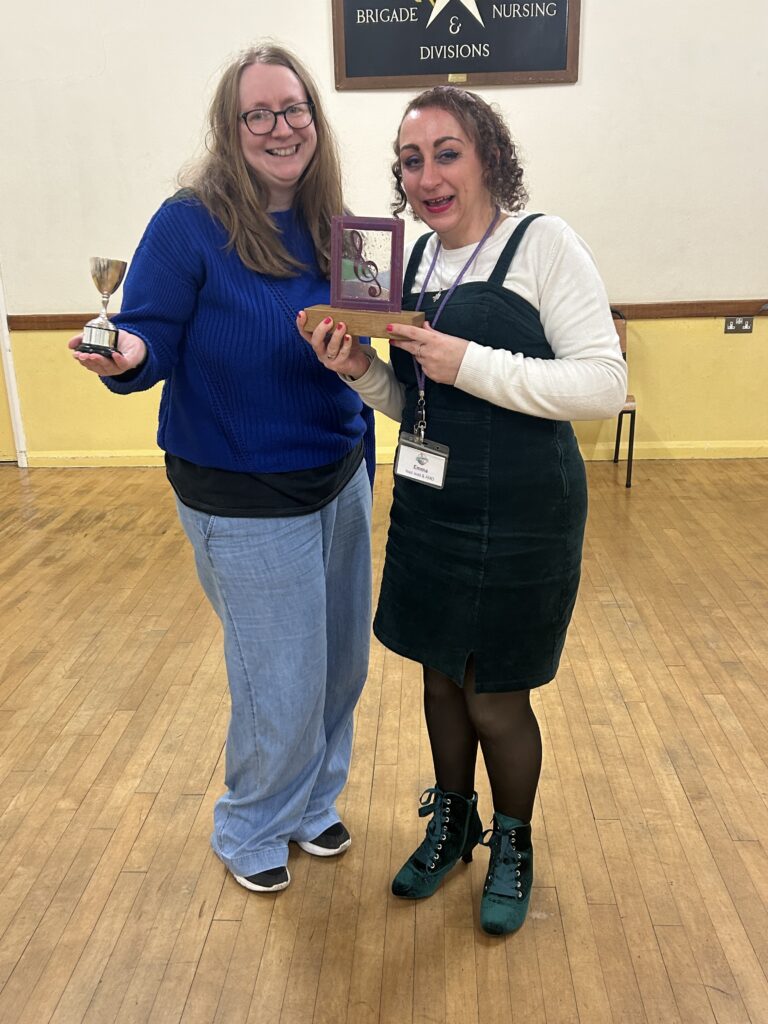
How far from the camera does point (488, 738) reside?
64.6 inches

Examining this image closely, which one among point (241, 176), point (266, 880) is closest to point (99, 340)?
point (241, 176)

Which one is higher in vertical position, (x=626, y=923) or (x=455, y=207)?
(x=455, y=207)

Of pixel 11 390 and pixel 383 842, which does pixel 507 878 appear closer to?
pixel 383 842

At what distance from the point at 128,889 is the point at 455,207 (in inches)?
59.0

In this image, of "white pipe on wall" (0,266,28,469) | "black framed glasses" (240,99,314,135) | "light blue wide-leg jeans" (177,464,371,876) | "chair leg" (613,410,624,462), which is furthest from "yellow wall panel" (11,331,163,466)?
"black framed glasses" (240,99,314,135)

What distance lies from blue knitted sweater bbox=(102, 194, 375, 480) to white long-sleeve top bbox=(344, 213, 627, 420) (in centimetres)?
25

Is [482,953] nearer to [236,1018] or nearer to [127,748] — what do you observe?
[236,1018]

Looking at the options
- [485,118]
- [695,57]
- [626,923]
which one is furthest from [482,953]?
[695,57]

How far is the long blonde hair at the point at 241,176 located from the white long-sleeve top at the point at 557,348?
0.27m

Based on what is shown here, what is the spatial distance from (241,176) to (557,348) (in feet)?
2.00

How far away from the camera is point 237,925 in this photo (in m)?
1.72

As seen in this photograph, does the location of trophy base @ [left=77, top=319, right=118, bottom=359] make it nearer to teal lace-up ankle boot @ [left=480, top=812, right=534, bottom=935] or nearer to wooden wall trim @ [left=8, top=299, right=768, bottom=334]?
teal lace-up ankle boot @ [left=480, top=812, right=534, bottom=935]

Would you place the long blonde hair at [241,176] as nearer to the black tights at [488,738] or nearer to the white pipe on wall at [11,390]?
the black tights at [488,738]

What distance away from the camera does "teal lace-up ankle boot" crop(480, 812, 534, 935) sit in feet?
5.49
